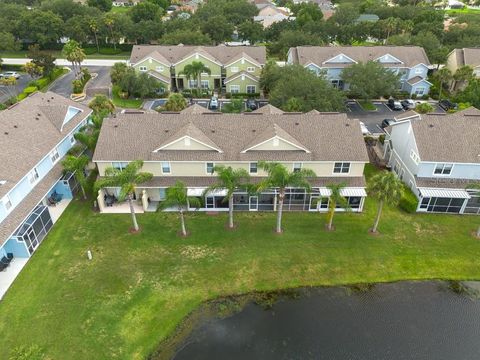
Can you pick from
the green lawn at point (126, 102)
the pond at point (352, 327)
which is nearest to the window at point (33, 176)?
the pond at point (352, 327)

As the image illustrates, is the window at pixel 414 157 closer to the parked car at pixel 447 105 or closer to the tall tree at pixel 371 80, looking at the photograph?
the tall tree at pixel 371 80

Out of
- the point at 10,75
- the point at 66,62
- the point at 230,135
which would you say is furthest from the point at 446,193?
the point at 66,62

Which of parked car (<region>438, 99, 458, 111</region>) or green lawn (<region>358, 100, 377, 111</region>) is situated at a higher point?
parked car (<region>438, 99, 458, 111</region>)

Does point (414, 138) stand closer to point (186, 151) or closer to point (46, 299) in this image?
point (186, 151)

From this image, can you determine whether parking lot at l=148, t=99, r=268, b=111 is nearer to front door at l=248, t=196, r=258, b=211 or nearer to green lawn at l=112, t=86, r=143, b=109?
green lawn at l=112, t=86, r=143, b=109

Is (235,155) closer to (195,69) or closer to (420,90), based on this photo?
(195,69)

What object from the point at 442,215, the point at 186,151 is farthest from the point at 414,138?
the point at 186,151

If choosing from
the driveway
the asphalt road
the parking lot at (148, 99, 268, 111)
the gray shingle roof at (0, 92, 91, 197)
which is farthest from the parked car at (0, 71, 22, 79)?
the gray shingle roof at (0, 92, 91, 197)
